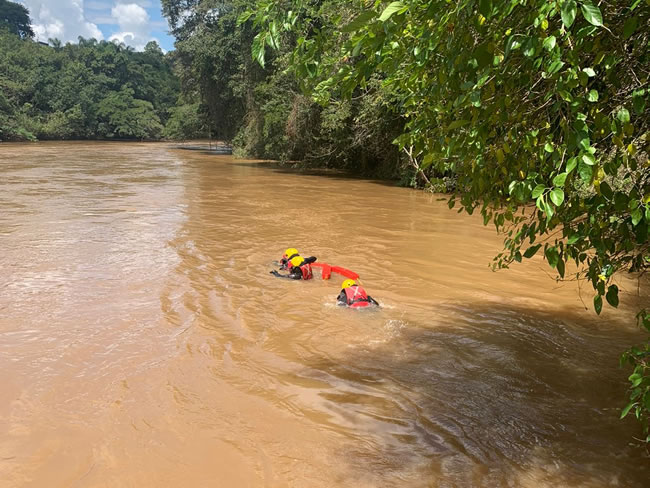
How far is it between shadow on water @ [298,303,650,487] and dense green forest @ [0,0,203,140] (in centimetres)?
4742

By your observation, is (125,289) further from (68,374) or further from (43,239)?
(43,239)

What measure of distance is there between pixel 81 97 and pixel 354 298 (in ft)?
222

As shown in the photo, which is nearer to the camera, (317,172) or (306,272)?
(306,272)

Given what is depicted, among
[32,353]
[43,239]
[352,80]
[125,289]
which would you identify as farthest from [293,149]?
[352,80]

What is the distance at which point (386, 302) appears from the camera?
24.3 feet

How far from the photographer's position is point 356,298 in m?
7.00

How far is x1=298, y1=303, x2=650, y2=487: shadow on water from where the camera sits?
3.80 m

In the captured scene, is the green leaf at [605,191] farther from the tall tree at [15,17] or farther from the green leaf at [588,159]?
the tall tree at [15,17]

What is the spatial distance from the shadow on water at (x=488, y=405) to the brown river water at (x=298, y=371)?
0.02 meters

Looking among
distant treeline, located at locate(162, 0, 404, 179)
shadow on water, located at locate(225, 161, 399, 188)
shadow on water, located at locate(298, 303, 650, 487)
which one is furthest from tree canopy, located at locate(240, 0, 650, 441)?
shadow on water, located at locate(225, 161, 399, 188)

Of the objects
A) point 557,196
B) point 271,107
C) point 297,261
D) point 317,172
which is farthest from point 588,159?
point 317,172

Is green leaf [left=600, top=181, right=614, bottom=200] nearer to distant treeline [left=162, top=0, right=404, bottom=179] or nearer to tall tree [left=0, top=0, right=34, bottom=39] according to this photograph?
distant treeline [left=162, top=0, right=404, bottom=179]

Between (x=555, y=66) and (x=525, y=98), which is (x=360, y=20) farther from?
(x=525, y=98)

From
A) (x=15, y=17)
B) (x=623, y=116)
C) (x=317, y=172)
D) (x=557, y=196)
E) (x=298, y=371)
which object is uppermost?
(x=15, y=17)
